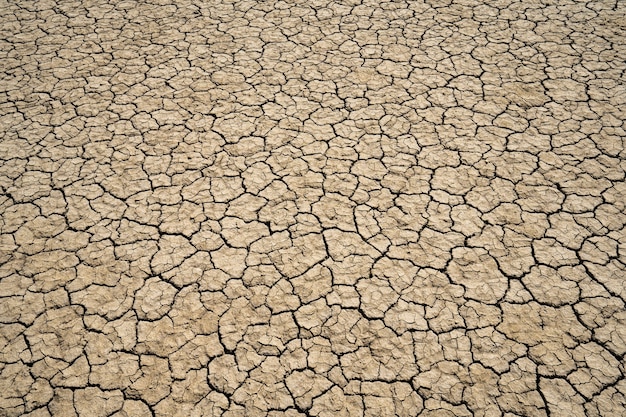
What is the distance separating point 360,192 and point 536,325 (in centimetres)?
121

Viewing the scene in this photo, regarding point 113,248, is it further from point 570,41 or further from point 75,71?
point 570,41

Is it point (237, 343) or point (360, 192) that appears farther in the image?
point (360, 192)

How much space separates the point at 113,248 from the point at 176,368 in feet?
2.82

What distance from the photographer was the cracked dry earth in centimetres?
194

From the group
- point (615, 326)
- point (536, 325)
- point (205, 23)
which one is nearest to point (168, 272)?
point (536, 325)

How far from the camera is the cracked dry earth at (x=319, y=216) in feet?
6.37

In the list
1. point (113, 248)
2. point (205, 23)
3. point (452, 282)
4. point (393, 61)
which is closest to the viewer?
point (452, 282)

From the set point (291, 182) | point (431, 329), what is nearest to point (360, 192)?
point (291, 182)

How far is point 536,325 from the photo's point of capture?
2066mm

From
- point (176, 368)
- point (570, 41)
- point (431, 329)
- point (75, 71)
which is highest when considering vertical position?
point (570, 41)

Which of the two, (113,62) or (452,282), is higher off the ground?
(113,62)

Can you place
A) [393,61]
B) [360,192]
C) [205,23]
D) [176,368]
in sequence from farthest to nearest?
[205,23], [393,61], [360,192], [176,368]

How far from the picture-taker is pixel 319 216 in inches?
102

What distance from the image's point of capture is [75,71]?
3.64 m
